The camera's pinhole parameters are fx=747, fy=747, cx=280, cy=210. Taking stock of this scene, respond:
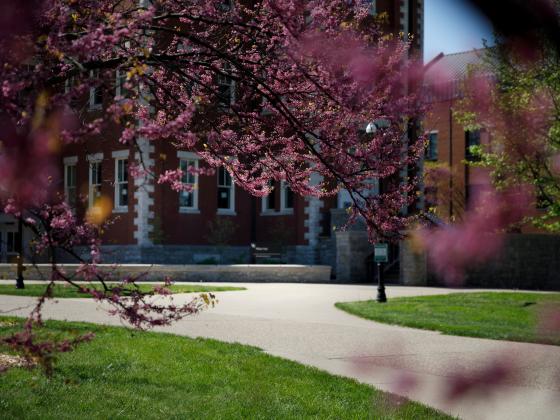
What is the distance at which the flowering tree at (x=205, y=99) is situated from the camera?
1.66 meters

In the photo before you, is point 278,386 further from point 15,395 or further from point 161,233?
point 161,233

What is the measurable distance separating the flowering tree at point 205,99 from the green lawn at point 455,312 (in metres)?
6.39

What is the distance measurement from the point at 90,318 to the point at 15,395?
21.9 feet

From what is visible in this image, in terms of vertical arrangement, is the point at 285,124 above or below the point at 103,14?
below

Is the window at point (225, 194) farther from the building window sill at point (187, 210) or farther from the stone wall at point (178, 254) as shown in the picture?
the stone wall at point (178, 254)

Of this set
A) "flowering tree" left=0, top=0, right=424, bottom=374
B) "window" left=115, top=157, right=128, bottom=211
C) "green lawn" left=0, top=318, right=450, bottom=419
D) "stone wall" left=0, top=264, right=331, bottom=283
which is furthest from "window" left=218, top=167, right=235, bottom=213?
"flowering tree" left=0, top=0, right=424, bottom=374

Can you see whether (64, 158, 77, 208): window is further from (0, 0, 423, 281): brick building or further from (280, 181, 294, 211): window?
(280, 181, 294, 211): window

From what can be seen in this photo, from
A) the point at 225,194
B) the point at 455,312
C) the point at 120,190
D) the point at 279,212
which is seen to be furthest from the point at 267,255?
the point at 455,312

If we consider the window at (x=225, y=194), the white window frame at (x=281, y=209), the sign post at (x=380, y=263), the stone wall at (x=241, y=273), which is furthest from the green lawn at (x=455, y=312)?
the window at (x=225, y=194)

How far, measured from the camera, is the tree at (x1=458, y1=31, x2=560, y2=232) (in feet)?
2.81

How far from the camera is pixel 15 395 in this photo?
22.7ft

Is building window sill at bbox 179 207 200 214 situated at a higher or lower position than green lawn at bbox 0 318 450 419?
higher

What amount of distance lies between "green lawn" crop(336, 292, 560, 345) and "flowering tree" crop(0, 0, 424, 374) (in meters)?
6.39

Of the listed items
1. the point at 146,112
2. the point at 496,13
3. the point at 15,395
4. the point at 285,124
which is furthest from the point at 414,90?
the point at 15,395
